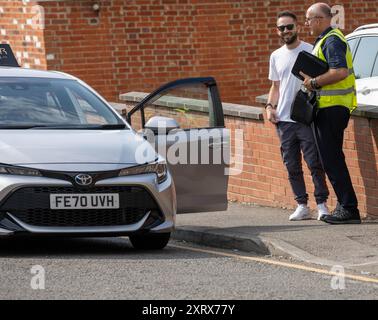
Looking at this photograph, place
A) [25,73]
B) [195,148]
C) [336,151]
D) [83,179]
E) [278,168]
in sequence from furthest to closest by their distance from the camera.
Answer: [278,168] → [336,151] → [25,73] → [195,148] → [83,179]

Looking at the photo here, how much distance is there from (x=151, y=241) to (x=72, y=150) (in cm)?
108

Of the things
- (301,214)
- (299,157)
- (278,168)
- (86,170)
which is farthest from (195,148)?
(278,168)

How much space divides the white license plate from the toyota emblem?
0.08 meters

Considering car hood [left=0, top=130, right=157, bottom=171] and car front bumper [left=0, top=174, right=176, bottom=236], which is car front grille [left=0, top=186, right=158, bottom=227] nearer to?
car front bumper [left=0, top=174, right=176, bottom=236]

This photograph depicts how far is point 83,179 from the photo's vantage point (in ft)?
33.6

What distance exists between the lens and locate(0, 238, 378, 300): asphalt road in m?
8.70

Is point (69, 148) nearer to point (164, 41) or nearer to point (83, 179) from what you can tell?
point (83, 179)

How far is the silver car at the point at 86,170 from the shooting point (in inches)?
400

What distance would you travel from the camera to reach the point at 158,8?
1911cm

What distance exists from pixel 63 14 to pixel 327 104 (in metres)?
7.37

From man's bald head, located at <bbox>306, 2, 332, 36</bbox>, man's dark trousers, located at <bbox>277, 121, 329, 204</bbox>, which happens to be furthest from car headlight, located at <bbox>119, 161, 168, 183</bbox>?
man's bald head, located at <bbox>306, 2, 332, 36</bbox>
